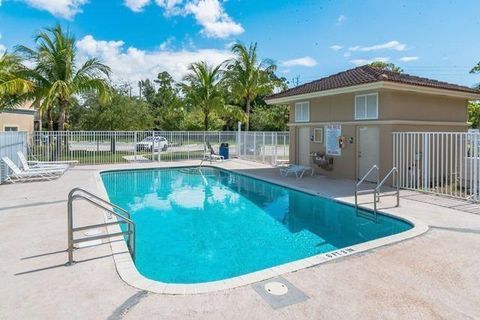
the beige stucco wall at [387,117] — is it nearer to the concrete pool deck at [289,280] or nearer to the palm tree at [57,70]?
the concrete pool deck at [289,280]

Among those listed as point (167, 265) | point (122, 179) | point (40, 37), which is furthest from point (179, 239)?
point (40, 37)

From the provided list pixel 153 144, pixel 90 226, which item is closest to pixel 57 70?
pixel 153 144

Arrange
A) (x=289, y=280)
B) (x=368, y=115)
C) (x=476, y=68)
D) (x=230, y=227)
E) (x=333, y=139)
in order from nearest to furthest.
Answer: (x=289, y=280), (x=230, y=227), (x=368, y=115), (x=333, y=139), (x=476, y=68)

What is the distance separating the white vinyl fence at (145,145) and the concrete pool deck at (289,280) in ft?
44.7

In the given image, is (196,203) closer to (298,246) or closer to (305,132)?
(298,246)

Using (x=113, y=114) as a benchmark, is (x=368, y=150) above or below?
below

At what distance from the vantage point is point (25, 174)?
43.5 feet

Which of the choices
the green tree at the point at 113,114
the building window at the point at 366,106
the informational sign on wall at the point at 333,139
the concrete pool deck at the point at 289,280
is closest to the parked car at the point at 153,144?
the green tree at the point at 113,114

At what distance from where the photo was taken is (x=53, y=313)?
12.2 feet

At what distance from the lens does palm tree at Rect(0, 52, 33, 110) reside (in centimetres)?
1477

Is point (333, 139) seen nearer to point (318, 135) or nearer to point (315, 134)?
point (318, 135)

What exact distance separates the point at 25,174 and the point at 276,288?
12.9 metres

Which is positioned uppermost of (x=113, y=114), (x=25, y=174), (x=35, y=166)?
(x=113, y=114)

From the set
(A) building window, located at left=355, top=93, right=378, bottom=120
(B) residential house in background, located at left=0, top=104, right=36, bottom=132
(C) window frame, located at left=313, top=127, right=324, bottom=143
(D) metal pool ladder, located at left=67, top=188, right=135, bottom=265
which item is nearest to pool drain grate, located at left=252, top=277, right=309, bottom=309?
(D) metal pool ladder, located at left=67, top=188, right=135, bottom=265
